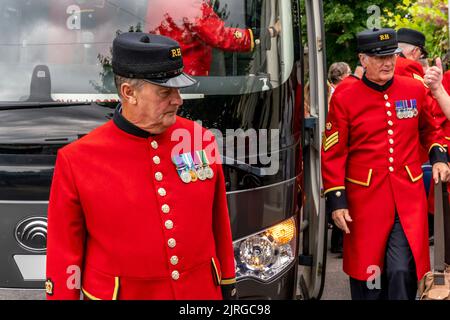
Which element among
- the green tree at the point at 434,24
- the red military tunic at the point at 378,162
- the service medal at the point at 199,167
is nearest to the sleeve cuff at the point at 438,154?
the red military tunic at the point at 378,162

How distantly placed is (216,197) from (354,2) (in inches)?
866

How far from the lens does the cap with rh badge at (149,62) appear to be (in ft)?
7.31

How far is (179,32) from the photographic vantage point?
138 inches

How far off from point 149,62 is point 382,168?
206 centimetres

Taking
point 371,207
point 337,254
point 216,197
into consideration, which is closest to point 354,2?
point 337,254

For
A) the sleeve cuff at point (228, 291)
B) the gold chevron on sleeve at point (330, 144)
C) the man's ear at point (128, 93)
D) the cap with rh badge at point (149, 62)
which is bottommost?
the sleeve cuff at point (228, 291)

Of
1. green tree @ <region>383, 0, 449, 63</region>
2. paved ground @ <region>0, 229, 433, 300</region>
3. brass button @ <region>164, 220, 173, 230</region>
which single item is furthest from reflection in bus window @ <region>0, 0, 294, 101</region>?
green tree @ <region>383, 0, 449, 63</region>

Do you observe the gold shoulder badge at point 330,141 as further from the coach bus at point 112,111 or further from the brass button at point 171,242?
the brass button at point 171,242

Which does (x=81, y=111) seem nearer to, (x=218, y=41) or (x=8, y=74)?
(x=8, y=74)

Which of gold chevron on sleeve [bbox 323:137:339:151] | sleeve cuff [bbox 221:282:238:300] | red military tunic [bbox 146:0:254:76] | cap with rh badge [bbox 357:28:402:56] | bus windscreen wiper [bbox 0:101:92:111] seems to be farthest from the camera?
gold chevron on sleeve [bbox 323:137:339:151]

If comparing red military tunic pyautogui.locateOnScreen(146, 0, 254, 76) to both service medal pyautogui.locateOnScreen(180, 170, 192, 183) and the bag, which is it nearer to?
service medal pyautogui.locateOnScreen(180, 170, 192, 183)

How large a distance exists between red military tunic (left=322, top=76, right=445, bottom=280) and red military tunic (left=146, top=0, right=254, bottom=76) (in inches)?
31.3

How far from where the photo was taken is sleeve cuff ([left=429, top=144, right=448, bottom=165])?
Result: 395 cm

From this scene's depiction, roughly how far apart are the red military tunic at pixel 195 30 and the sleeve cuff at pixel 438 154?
1.27m
